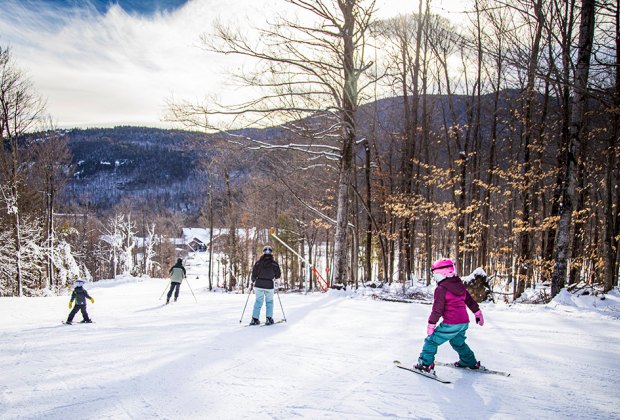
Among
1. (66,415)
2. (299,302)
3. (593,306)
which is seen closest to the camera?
(66,415)

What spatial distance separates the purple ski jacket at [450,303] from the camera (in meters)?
4.57

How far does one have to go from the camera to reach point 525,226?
1226 centimetres

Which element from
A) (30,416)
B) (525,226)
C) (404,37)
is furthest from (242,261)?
(30,416)

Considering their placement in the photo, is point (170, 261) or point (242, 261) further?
point (170, 261)

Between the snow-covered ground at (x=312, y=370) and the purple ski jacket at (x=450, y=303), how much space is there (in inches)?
28.9

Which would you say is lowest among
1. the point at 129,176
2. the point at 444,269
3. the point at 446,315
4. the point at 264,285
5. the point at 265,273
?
the point at 264,285

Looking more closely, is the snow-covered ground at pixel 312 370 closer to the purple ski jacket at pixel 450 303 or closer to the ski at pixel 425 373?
the ski at pixel 425 373

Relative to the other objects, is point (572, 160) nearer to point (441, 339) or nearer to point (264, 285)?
point (441, 339)

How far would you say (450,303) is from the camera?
182 inches

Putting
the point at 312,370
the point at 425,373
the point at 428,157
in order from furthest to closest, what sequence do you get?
1. the point at 428,157
2. the point at 312,370
3. the point at 425,373

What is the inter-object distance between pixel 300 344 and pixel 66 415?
3463 millimetres

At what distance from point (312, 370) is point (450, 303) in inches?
78.6

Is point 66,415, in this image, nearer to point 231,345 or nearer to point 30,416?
point 30,416

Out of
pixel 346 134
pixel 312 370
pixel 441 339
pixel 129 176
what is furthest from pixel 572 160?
pixel 129 176
